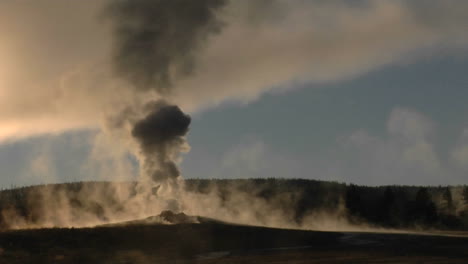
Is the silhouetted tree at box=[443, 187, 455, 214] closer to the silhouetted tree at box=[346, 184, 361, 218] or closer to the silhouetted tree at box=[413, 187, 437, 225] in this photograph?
the silhouetted tree at box=[413, 187, 437, 225]

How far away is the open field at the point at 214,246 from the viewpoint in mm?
51684

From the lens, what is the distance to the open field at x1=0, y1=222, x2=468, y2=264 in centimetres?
5168

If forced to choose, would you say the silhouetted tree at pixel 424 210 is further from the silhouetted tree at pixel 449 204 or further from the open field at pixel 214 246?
the open field at pixel 214 246

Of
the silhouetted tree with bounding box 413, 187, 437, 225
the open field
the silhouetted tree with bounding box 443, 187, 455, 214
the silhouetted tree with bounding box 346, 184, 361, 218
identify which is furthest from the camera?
the silhouetted tree with bounding box 443, 187, 455, 214

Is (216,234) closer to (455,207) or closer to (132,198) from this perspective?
(132,198)

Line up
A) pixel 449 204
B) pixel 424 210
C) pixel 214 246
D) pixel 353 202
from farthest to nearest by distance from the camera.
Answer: pixel 449 204, pixel 353 202, pixel 424 210, pixel 214 246

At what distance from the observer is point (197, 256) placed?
54625 millimetres

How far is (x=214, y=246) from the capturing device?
5903 cm

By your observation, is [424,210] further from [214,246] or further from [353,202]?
[214,246]

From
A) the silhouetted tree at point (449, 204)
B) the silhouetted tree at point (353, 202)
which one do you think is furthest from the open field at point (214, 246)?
the silhouetted tree at point (449, 204)

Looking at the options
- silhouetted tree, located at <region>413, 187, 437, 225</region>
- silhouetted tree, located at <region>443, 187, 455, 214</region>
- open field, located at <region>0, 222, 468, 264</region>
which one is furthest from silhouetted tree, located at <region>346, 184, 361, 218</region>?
open field, located at <region>0, 222, 468, 264</region>

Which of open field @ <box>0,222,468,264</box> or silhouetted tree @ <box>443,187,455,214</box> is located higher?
silhouetted tree @ <box>443,187,455,214</box>

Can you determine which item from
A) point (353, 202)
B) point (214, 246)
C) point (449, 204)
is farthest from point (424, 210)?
point (214, 246)

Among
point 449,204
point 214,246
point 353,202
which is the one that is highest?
point 353,202
